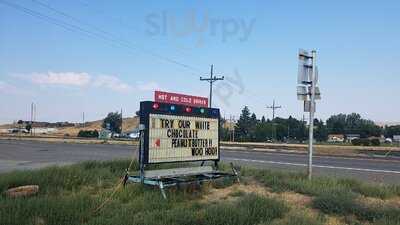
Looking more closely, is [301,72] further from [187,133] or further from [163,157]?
[163,157]

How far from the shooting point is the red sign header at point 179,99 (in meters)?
13.2

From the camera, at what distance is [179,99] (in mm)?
13766

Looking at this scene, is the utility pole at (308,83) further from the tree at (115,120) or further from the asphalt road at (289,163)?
the tree at (115,120)

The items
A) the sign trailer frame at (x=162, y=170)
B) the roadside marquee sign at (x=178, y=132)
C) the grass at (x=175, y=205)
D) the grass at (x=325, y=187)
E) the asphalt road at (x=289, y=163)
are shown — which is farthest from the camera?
the asphalt road at (x=289, y=163)

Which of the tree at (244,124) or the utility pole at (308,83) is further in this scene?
the tree at (244,124)

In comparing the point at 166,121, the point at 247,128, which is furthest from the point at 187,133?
the point at 247,128

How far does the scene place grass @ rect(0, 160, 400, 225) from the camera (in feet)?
28.2

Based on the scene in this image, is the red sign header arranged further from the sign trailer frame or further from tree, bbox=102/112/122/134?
tree, bbox=102/112/122/134

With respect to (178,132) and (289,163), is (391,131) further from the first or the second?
A: (178,132)

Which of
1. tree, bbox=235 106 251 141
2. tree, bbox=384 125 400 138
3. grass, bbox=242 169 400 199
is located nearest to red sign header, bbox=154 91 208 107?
grass, bbox=242 169 400 199

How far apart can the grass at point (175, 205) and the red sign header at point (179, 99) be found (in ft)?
7.48

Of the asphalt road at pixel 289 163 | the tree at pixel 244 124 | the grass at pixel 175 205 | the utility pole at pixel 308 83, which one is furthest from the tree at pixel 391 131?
the grass at pixel 175 205

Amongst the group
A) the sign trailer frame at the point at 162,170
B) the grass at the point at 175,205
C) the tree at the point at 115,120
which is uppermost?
the tree at the point at 115,120

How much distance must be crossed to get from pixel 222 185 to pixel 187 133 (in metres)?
1.66
